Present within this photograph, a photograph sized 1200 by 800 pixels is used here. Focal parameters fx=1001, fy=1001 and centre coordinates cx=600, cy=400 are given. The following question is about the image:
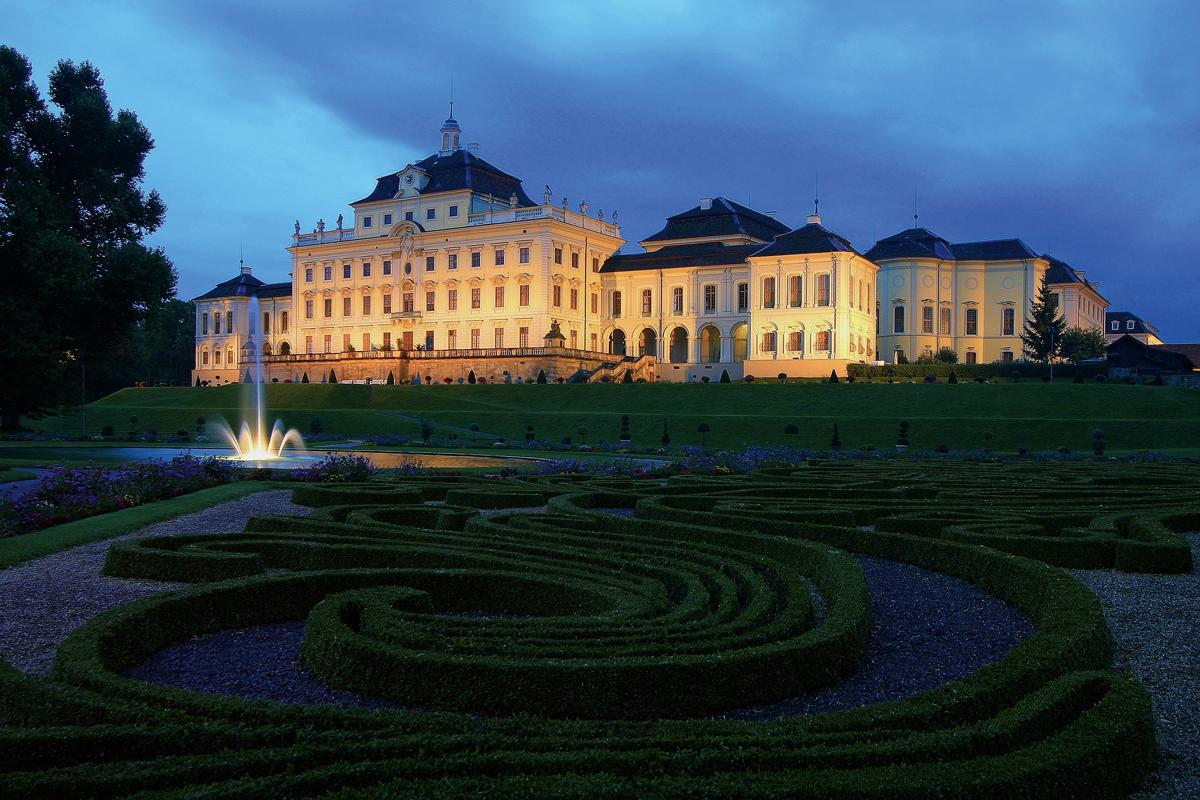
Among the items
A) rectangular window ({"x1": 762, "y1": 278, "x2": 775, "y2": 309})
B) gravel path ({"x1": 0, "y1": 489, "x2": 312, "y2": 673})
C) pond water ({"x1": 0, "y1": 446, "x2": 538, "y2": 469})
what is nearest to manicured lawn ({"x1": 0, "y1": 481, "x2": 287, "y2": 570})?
gravel path ({"x1": 0, "y1": 489, "x2": 312, "y2": 673})

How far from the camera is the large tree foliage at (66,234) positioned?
70.2 feet

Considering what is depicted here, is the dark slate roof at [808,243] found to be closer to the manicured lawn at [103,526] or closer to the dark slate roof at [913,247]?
the dark slate roof at [913,247]

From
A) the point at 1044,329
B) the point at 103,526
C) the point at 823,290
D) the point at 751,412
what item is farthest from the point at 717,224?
the point at 103,526

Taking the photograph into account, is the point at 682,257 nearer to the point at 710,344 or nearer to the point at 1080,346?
the point at 710,344

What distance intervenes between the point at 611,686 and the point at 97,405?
4871cm

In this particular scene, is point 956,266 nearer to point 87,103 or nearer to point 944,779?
point 87,103

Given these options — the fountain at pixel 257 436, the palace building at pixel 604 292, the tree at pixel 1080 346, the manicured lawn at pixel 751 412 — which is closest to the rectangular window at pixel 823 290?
the palace building at pixel 604 292

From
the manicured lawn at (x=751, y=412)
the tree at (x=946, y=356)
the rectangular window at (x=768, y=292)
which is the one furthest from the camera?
the tree at (x=946, y=356)

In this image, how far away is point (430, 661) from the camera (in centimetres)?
489

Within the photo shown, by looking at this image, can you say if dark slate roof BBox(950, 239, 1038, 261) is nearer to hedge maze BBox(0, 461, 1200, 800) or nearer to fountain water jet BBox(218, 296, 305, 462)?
fountain water jet BBox(218, 296, 305, 462)

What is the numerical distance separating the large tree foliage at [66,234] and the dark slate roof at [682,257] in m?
37.5

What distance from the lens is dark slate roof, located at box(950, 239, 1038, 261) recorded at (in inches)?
2425

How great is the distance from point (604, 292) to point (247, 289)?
2872 centimetres

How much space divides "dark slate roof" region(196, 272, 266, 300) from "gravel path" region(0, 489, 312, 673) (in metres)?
67.7
